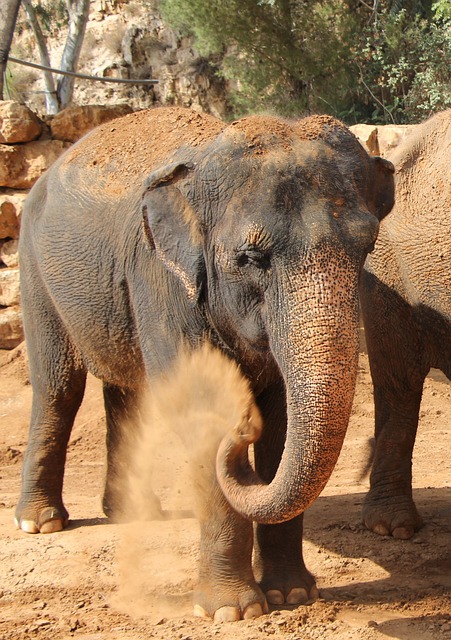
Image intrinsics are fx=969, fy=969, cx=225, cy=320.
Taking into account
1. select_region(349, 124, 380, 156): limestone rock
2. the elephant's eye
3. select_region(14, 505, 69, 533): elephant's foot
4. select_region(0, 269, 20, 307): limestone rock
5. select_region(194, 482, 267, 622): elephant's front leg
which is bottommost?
select_region(14, 505, 69, 533): elephant's foot

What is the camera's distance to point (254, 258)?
3432mm

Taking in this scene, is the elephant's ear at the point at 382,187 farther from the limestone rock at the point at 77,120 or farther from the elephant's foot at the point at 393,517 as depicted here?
the limestone rock at the point at 77,120

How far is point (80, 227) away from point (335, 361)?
7.28 ft

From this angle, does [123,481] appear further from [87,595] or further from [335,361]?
[335,361]

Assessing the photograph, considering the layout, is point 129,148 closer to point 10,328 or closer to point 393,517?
point 393,517

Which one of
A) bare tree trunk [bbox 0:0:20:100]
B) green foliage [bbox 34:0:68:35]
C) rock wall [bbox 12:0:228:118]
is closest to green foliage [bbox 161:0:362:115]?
rock wall [bbox 12:0:228:118]

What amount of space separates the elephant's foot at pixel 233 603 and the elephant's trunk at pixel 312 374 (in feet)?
2.61

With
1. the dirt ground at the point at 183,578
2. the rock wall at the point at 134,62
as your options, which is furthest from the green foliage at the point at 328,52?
the dirt ground at the point at 183,578

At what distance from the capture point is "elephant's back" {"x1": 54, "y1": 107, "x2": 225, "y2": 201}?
4473mm

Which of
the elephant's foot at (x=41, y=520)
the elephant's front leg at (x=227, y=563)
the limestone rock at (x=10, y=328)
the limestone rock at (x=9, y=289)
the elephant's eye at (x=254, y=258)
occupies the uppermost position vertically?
the elephant's eye at (x=254, y=258)

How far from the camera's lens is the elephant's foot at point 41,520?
18.2 feet

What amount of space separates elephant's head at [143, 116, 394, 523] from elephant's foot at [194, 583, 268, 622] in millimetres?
793

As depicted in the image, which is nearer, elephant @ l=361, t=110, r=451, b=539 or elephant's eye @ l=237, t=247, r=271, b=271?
elephant's eye @ l=237, t=247, r=271, b=271

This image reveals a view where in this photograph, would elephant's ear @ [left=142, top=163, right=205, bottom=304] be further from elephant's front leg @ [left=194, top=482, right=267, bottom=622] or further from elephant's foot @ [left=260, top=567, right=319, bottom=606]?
elephant's foot @ [left=260, top=567, right=319, bottom=606]
